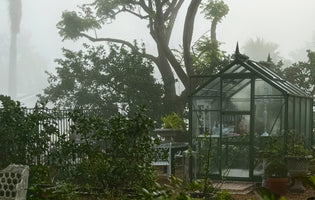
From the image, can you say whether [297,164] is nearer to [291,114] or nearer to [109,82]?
[291,114]

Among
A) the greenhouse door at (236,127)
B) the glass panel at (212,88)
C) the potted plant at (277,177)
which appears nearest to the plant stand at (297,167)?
the potted plant at (277,177)

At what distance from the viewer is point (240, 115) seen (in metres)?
11.2

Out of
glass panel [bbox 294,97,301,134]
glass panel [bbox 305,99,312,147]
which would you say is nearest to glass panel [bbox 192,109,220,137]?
glass panel [bbox 294,97,301,134]

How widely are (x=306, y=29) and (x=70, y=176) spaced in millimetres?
73419

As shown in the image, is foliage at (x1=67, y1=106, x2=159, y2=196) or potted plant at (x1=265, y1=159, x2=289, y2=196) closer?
foliage at (x1=67, y1=106, x2=159, y2=196)

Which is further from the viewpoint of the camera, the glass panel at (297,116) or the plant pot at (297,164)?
the glass panel at (297,116)

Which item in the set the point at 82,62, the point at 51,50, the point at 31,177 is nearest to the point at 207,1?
the point at 82,62

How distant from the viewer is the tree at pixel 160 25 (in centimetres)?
1723

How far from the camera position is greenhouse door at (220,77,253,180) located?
36.2 feet

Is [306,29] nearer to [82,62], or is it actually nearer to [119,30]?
[119,30]

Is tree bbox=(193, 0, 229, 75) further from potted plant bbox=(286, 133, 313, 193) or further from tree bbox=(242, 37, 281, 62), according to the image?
tree bbox=(242, 37, 281, 62)

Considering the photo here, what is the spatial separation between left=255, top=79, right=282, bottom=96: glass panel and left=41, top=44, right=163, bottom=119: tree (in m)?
6.52

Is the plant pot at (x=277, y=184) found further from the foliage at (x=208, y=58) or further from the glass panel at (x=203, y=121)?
the foliage at (x=208, y=58)

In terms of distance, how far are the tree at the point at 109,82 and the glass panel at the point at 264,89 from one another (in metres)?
6.52
